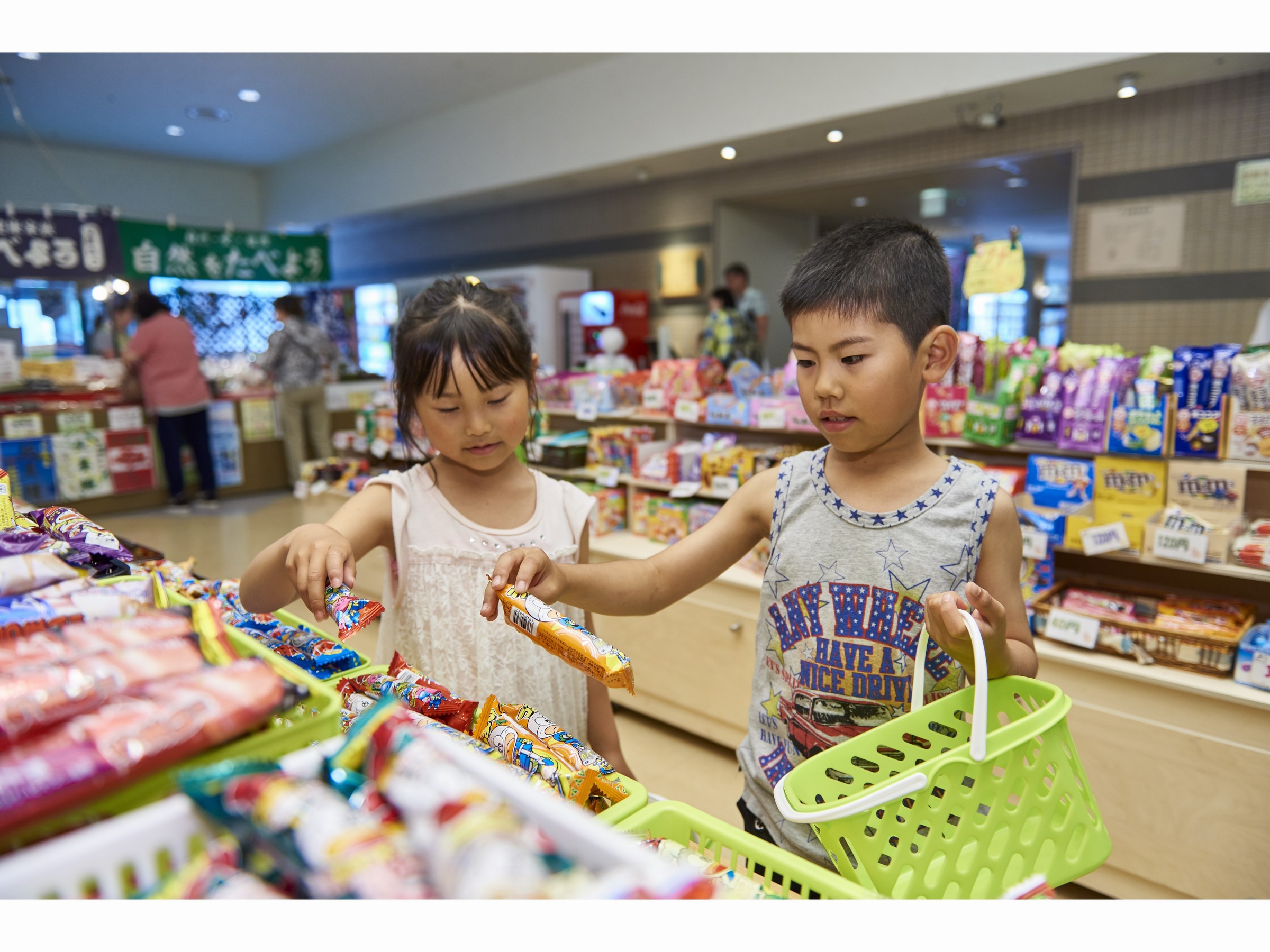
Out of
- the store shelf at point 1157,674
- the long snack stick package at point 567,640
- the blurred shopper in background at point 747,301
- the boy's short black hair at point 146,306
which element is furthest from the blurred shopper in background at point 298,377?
the long snack stick package at point 567,640

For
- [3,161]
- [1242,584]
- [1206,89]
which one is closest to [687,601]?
[1242,584]

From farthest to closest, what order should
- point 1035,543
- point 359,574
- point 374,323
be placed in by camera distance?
1. point 374,323
2. point 359,574
3. point 1035,543

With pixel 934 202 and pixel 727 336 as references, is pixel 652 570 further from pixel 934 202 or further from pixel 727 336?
pixel 934 202

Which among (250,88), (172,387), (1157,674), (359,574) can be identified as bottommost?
(359,574)

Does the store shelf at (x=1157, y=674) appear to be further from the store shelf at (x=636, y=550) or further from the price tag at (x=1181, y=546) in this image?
the store shelf at (x=636, y=550)

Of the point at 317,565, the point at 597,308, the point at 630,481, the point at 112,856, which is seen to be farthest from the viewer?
the point at 597,308

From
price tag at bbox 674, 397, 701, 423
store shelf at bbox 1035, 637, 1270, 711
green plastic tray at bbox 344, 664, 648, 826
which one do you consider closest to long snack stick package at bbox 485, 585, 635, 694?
green plastic tray at bbox 344, 664, 648, 826

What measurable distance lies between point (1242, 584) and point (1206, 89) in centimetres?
344

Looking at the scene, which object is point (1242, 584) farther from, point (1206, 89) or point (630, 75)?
point (630, 75)

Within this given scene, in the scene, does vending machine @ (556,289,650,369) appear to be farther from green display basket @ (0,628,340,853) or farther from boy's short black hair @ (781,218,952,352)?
green display basket @ (0,628,340,853)

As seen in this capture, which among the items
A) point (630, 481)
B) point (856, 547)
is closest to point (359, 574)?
point (630, 481)

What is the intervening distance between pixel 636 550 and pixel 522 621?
2.52 meters

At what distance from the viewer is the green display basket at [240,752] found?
51 centimetres

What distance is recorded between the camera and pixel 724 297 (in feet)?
21.6
